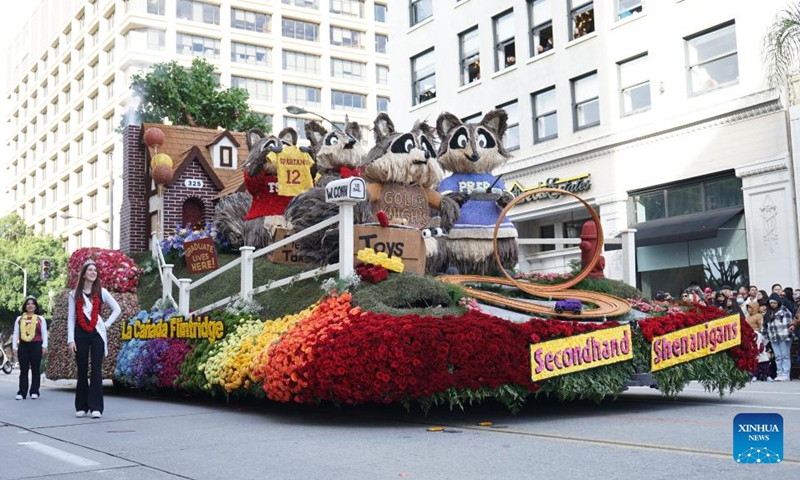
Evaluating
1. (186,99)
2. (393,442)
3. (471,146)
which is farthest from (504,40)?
(393,442)

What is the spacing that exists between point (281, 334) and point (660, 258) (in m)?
16.0

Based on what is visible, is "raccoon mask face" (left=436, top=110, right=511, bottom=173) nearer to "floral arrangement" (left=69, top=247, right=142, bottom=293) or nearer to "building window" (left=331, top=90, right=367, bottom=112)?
"floral arrangement" (left=69, top=247, right=142, bottom=293)

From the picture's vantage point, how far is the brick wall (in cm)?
1938

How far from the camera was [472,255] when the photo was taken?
10875 millimetres

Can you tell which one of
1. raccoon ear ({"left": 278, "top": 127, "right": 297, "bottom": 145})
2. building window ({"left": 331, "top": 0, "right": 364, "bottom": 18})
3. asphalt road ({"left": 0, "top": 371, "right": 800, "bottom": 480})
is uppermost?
building window ({"left": 331, "top": 0, "right": 364, "bottom": 18})

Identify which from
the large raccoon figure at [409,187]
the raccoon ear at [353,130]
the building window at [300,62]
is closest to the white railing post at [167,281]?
the raccoon ear at [353,130]

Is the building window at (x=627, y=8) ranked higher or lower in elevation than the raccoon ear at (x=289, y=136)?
higher

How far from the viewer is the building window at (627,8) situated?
24.4 metres

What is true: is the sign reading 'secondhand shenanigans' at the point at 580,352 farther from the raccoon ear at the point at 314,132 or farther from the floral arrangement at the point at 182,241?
the floral arrangement at the point at 182,241

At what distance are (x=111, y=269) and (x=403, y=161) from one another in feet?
20.8

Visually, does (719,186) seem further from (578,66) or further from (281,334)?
Answer: (281,334)

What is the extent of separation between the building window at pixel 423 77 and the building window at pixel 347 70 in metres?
37.1

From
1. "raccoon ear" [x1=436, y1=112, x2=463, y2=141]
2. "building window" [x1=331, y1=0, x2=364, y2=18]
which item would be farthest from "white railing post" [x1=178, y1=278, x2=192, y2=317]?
"building window" [x1=331, y1=0, x2=364, y2=18]

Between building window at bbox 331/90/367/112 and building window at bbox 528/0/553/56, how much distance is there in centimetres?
4145
